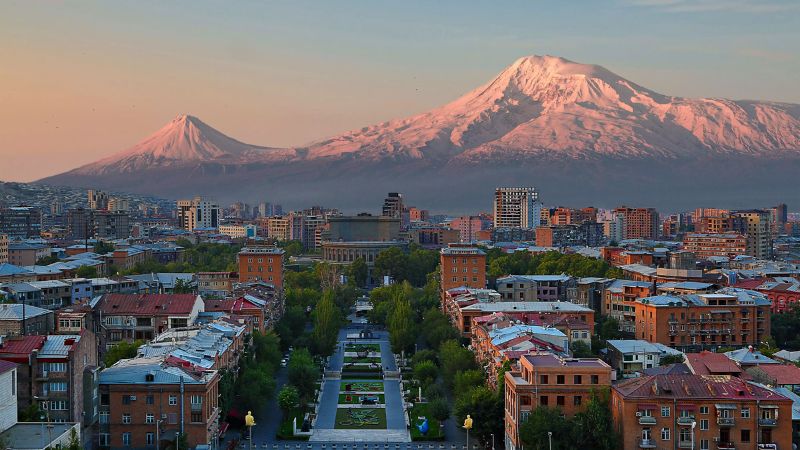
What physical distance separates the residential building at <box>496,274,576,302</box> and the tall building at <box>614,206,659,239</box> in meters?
74.5

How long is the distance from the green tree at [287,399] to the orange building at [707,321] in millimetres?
20975

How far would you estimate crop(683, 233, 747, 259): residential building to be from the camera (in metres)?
103

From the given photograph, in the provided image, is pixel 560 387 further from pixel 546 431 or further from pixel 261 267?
pixel 261 267

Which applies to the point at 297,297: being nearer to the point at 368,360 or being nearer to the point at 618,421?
the point at 368,360

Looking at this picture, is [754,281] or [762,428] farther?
[754,281]

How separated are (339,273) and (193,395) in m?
64.9

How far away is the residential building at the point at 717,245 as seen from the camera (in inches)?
4072

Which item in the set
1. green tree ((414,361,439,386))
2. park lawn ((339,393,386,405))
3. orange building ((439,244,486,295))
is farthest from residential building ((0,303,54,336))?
orange building ((439,244,486,295))

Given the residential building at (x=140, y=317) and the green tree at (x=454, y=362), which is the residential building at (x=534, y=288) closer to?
the green tree at (x=454, y=362)

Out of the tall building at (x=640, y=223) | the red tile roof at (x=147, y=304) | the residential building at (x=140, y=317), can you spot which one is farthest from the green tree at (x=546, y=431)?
the tall building at (x=640, y=223)

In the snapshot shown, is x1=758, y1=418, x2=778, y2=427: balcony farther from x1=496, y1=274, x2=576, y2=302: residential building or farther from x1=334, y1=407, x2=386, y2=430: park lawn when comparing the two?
x1=496, y1=274, x2=576, y2=302: residential building

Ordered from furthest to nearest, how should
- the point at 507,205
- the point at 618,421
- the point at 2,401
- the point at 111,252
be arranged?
the point at 507,205 < the point at 111,252 < the point at 618,421 < the point at 2,401

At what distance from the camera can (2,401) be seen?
90.5ft

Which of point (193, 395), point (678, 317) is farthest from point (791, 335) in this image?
point (193, 395)
